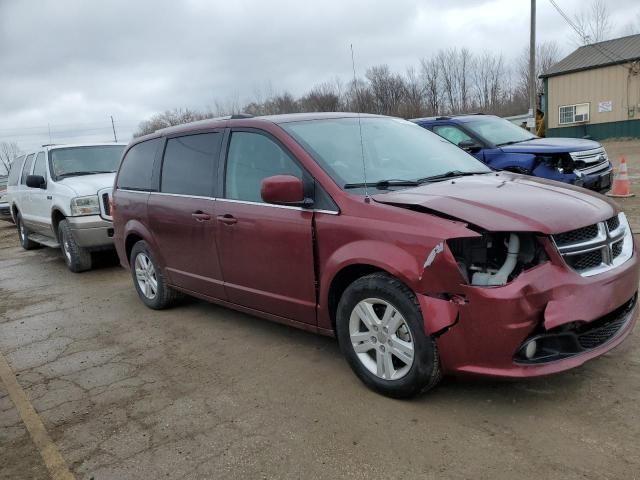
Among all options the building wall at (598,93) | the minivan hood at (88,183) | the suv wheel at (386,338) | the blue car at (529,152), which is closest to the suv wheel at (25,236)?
the minivan hood at (88,183)

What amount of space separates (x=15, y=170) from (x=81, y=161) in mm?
2808

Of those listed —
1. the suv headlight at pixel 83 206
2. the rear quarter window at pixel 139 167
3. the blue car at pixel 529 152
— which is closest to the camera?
the rear quarter window at pixel 139 167

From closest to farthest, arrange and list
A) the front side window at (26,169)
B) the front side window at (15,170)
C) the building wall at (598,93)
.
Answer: the front side window at (26,169) < the front side window at (15,170) < the building wall at (598,93)

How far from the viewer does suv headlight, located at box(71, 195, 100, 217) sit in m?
7.57

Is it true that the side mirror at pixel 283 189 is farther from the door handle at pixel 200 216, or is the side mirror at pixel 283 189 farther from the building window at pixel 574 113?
the building window at pixel 574 113

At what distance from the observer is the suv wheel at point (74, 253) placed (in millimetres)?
7734

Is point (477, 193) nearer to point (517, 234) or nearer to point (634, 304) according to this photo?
point (517, 234)

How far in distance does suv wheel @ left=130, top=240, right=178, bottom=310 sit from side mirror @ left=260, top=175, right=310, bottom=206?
236cm

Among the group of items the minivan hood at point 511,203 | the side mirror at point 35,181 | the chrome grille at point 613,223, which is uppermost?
the side mirror at point 35,181

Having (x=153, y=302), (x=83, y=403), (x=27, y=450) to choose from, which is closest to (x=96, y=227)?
(x=153, y=302)

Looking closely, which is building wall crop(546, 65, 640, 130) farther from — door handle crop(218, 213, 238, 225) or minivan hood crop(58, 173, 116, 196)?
door handle crop(218, 213, 238, 225)

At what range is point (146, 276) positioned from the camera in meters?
5.69

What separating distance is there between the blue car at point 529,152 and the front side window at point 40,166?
6.36 m

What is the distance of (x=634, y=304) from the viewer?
3389 millimetres
